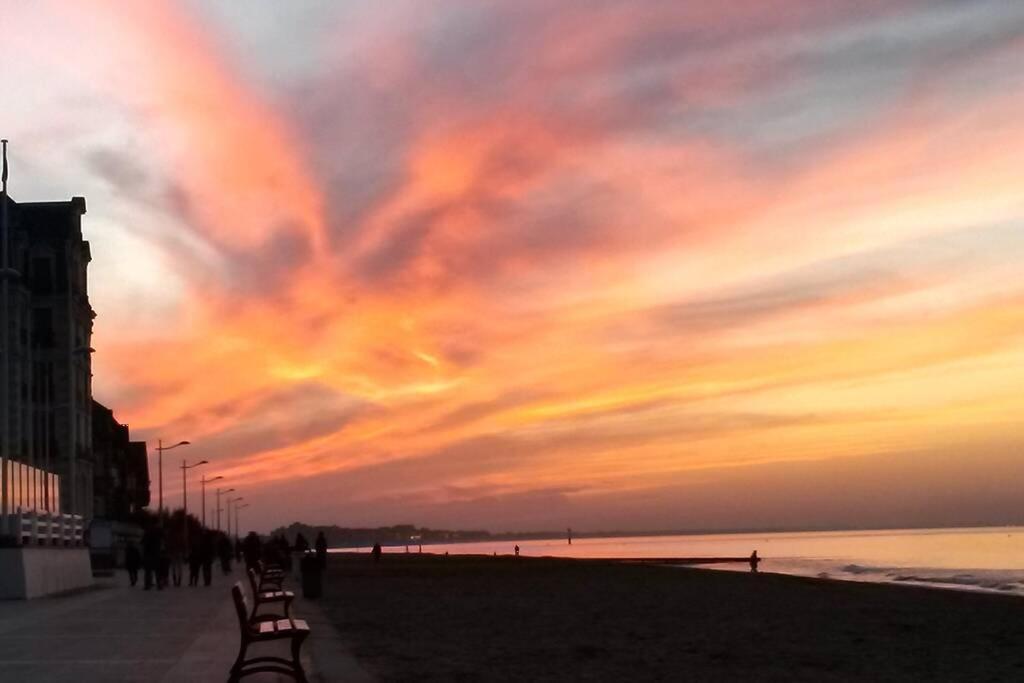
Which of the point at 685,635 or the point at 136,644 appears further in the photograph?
the point at 685,635

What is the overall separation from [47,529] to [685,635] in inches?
758

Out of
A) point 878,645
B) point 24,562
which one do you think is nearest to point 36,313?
point 24,562

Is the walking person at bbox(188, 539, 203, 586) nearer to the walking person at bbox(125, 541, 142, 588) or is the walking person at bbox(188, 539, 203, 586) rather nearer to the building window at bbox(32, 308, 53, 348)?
the walking person at bbox(125, 541, 142, 588)

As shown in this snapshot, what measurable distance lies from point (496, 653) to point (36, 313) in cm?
5982

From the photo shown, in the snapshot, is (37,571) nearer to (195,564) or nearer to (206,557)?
(195,564)

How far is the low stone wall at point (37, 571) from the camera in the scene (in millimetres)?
28875

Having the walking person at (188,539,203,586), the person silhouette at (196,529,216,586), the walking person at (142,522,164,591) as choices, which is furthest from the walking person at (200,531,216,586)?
the walking person at (142,522,164,591)

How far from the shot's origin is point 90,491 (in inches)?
2990

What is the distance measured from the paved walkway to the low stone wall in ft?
3.00

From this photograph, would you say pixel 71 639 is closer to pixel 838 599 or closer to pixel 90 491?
pixel 838 599

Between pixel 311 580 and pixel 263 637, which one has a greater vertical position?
pixel 263 637

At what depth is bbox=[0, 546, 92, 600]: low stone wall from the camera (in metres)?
28.9

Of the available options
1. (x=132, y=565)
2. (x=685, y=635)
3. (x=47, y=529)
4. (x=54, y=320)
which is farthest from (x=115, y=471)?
(x=685, y=635)

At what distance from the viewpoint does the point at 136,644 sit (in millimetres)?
16969
